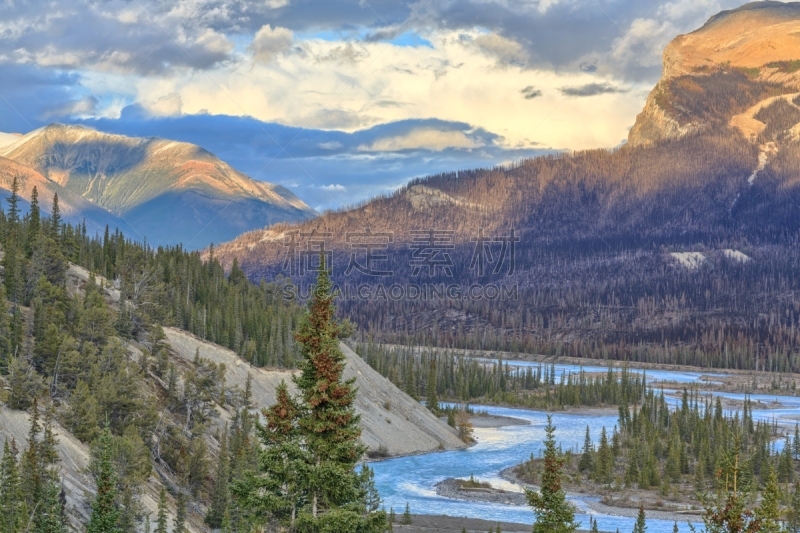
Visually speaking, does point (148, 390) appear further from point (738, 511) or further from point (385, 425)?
point (738, 511)

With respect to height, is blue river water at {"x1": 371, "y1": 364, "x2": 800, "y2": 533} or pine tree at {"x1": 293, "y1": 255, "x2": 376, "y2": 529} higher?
pine tree at {"x1": 293, "y1": 255, "x2": 376, "y2": 529}

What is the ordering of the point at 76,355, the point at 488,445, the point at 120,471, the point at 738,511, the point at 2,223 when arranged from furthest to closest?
the point at 488,445
the point at 2,223
the point at 76,355
the point at 120,471
the point at 738,511

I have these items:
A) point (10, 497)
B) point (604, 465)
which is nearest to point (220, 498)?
point (10, 497)

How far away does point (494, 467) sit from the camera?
96.6m

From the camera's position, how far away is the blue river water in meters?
75.7

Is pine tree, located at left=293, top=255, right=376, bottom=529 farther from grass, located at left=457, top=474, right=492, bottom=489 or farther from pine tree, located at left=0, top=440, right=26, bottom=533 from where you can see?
A: grass, located at left=457, top=474, right=492, bottom=489

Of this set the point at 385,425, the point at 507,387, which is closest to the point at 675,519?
the point at 385,425

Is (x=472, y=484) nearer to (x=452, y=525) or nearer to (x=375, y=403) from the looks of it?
(x=452, y=525)

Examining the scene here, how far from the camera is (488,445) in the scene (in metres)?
112

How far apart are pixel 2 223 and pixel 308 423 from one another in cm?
8384

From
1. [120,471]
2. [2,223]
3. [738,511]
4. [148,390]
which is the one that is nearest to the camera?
[738,511]

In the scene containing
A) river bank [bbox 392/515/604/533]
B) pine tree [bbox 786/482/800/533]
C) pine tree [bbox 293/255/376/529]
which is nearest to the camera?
pine tree [bbox 293/255/376/529]

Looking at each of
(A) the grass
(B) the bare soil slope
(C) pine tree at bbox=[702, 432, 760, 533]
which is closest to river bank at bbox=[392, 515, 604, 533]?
(A) the grass

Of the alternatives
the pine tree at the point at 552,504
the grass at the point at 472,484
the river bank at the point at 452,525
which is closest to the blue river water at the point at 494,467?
the grass at the point at 472,484
